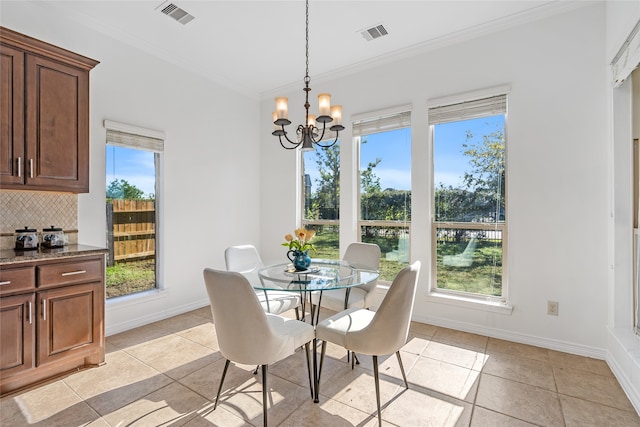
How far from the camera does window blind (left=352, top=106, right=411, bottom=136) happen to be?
361 centimetres

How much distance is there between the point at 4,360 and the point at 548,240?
4.31m


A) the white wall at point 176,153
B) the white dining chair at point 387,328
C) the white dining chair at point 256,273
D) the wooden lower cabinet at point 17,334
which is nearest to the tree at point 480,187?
the white dining chair at point 387,328

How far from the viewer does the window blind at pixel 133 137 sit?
3152 millimetres

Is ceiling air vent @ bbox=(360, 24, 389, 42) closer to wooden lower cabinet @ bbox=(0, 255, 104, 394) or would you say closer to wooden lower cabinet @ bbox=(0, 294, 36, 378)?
wooden lower cabinet @ bbox=(0, 255, 104, 394)

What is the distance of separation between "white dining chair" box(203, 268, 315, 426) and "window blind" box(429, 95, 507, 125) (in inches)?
109

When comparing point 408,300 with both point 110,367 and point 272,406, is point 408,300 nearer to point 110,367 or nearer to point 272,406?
point 272,406

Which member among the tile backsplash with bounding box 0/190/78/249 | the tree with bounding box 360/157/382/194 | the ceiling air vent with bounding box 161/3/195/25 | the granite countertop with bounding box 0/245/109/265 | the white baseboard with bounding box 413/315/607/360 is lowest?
the white baseboard with bounding box 413/315/607/360

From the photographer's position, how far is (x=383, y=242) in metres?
3.87

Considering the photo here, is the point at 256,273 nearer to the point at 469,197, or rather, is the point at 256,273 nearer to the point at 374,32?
the point at 469,197

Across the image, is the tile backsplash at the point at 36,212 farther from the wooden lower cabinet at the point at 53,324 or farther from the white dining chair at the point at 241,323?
the white dining chair at the point at 241,323

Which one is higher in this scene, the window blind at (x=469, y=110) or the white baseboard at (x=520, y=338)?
the window blind at (x=469, y=110)

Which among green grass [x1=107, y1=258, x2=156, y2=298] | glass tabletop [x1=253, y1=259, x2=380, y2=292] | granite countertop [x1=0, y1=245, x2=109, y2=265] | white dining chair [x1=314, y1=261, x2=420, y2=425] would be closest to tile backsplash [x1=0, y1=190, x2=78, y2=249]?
granite countertop [x1=0, y1=245, x2=109, y2=265]

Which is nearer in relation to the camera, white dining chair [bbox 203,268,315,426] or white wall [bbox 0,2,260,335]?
white dining chair [bbox 203,268,315,426]

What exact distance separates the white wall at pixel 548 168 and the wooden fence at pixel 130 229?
3137mm
